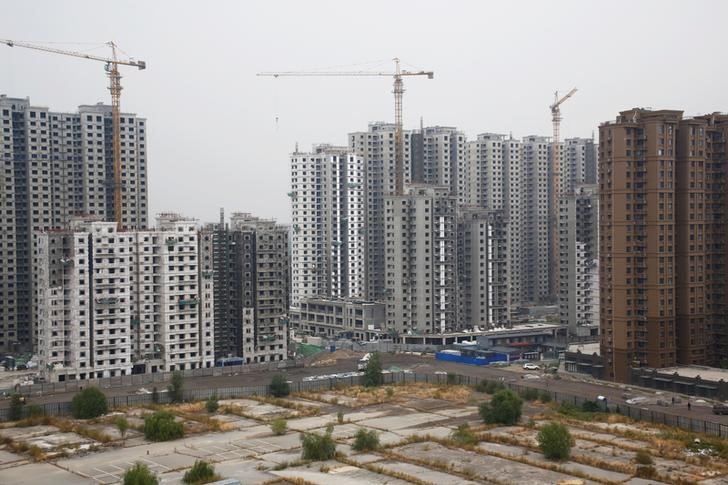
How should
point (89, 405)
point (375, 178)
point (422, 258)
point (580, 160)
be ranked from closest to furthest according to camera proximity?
1. point (89, 405)
2. point (422, 258)
3. point (375, 178)
4. point (580, 160)

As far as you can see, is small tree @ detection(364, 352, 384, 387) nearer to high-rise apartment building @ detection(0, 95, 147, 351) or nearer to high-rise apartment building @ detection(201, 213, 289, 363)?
high-rise apartment building @ detection(201, 213, 289, 363)

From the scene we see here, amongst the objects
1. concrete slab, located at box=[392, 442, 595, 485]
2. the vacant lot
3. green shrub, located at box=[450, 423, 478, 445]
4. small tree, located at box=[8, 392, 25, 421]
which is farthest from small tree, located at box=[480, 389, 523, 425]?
small tree, located at box=[8, 392, 25, 421]

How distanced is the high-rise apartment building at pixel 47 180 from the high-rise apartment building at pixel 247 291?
490 inches

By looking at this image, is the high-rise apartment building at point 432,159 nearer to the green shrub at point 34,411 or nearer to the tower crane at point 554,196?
the tower crane at point 554,196

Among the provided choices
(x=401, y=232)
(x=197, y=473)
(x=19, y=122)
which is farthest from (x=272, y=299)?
(x=197, y=473)

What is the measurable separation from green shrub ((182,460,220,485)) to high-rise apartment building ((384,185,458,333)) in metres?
41.1

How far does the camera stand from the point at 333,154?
285 feet

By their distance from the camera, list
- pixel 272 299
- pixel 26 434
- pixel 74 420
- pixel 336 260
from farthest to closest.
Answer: pixel 336 260 → pixel 272 299 → pixel 74 420 → pixel 26 434

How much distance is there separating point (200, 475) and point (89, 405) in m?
14.9

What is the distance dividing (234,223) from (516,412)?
96.4ft

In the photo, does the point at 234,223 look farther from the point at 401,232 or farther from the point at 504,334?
the point at 504,334

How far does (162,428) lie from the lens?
40.3 meters

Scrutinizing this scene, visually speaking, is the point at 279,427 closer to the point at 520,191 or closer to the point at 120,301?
the point at 120,301

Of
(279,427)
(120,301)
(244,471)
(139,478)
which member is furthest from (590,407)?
(120,301)
